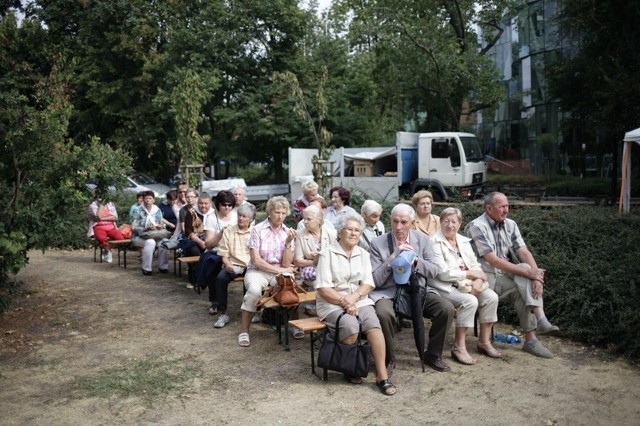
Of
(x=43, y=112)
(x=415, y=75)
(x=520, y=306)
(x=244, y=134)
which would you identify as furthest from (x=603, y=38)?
(x=43, y=112)

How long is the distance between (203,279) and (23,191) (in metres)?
2.14

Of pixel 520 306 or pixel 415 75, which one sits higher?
pixel 415 75

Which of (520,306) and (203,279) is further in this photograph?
(203,279)

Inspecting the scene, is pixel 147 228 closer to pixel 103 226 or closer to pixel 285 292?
pixel 103 226

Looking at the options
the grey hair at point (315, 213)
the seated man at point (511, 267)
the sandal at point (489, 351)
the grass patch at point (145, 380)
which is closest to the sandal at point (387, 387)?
the sandal at point (489, 351)

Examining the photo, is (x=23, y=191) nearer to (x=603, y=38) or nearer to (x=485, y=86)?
(x=603, y=38)

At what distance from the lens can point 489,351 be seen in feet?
18.7

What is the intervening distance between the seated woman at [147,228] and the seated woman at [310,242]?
4316mm

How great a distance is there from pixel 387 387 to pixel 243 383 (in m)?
1.13

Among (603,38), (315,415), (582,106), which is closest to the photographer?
(315,415)

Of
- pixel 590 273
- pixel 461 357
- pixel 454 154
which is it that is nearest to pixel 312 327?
pixel 461 357

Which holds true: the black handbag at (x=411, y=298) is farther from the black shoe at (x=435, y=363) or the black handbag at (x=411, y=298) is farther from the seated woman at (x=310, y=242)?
the seated woman at (x=310, y=242)

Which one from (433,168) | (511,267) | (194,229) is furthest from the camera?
(433,168)

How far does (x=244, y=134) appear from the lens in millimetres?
24219
